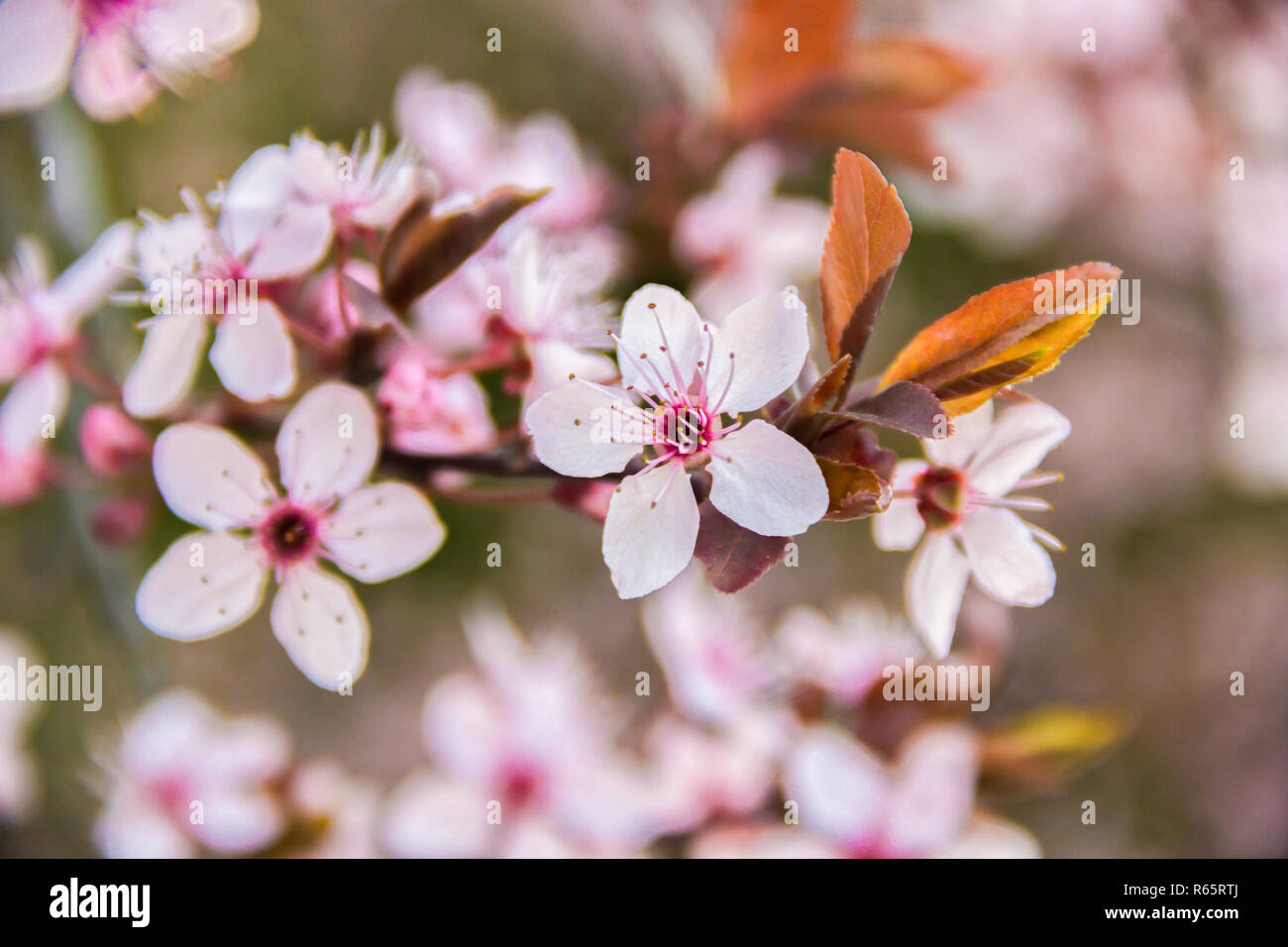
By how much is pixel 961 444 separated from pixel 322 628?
0.54 m

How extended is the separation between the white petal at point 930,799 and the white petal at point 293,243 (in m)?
0.86

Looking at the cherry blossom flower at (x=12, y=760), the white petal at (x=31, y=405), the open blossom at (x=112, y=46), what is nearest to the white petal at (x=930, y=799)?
the white petal at (x=31, y=405)

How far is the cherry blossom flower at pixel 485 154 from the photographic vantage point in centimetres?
133

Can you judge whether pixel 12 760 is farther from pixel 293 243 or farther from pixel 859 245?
pixel 859 245

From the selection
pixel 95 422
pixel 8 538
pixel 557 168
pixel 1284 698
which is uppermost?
pixel 557 168

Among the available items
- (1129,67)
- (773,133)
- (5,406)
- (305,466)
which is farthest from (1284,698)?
(5,406)

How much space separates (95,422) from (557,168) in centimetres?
73

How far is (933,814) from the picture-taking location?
1111 mm

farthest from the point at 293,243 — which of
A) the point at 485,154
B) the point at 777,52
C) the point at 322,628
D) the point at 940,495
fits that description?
the point at 777,52

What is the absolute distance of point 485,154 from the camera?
4.56 ft

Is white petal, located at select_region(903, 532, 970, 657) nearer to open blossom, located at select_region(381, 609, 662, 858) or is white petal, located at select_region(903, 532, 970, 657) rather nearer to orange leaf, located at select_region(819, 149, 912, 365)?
orange leaf, located at select_region(819, 149, 912, 365)

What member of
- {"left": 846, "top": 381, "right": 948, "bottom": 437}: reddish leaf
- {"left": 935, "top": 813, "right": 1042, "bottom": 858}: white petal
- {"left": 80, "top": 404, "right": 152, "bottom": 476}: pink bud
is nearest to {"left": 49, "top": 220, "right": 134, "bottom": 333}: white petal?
{"left": 80, "top": 404, "right": 152, "bottom": 476}: pink bud

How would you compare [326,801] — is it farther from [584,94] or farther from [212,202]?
[584,94]

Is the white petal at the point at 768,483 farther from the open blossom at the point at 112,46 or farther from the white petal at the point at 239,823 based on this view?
the white petal at the point at 239,823
